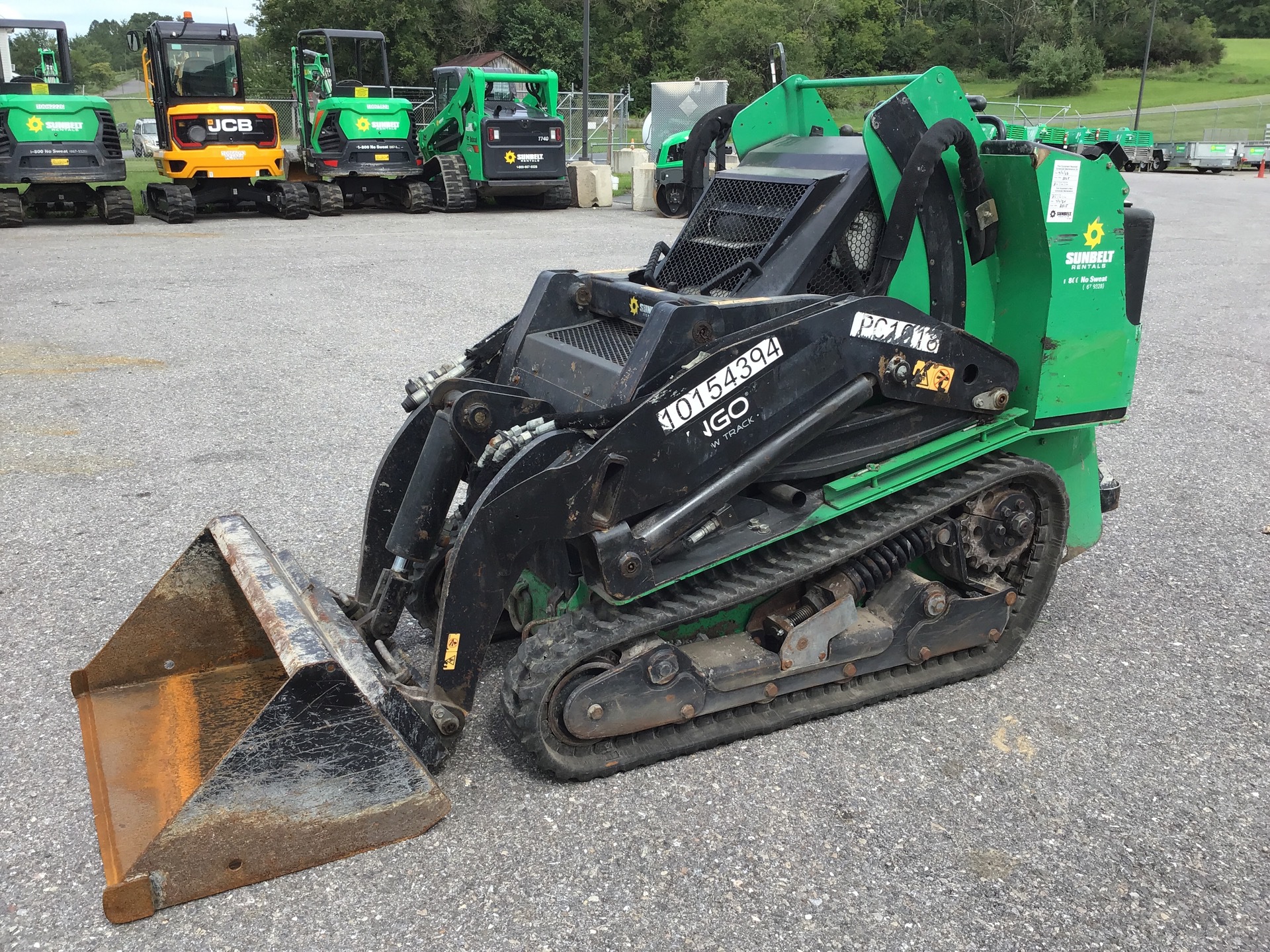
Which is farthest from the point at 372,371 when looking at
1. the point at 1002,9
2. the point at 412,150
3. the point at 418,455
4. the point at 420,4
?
the point at 1002,9

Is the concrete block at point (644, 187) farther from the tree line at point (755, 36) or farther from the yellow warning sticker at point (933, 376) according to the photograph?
the tree line at point (755, 36)

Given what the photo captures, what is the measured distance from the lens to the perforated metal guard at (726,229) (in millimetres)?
4094

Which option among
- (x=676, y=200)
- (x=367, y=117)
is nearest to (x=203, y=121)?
(x=367, y=117)

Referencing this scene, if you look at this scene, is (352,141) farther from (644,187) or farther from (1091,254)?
(1091,254)

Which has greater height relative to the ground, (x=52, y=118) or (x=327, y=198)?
(x=52, y=118)

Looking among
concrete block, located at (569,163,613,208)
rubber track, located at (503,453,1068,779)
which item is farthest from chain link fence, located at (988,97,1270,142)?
rubber track, located at (503,453,1068,779)

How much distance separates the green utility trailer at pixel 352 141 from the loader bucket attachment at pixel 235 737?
16.8 meters

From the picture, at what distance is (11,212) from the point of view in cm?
1666

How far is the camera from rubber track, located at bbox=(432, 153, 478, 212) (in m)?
19.9

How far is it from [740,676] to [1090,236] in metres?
2.05

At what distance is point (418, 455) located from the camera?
13.0 feet

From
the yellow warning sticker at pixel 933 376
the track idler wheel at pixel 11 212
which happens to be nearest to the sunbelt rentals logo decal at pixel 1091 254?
the yellow warning sticker at pixel 933 376

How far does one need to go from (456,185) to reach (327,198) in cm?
233

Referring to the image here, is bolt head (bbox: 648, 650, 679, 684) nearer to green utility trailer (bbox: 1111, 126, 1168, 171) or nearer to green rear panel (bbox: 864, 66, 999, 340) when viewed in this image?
Answer: green rear panel (bbox: 864, 66, 999, 340)
